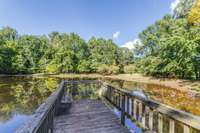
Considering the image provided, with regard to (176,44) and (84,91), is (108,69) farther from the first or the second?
(84,91)

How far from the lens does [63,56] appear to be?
3866 cm

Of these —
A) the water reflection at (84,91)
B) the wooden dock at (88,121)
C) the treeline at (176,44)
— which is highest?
the treeline at (176,44)

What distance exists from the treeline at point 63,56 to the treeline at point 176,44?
8244mm

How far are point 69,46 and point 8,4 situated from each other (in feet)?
68.3

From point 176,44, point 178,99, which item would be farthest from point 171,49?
point 178,99

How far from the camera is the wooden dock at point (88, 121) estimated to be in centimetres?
351

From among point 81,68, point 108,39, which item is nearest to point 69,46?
point 81,68

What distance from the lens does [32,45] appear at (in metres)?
41.0

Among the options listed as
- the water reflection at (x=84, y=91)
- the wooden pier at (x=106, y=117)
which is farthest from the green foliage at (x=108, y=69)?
the wooden pier at (x=106, y=117)

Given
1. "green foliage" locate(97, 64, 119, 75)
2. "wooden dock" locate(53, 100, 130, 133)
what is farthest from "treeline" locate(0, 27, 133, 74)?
"wooden dock" locate(53, 100, 130, 133)

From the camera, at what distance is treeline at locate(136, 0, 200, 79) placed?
55.0ft

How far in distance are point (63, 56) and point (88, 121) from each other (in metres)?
35.6

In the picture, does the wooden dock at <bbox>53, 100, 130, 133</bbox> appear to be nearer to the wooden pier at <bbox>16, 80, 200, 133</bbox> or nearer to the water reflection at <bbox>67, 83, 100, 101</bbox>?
the wooden pier at <bbox>16, 80, 200, 133</bbox>

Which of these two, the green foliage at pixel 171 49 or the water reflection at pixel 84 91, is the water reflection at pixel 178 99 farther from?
the green foliage at pixel 171 49
